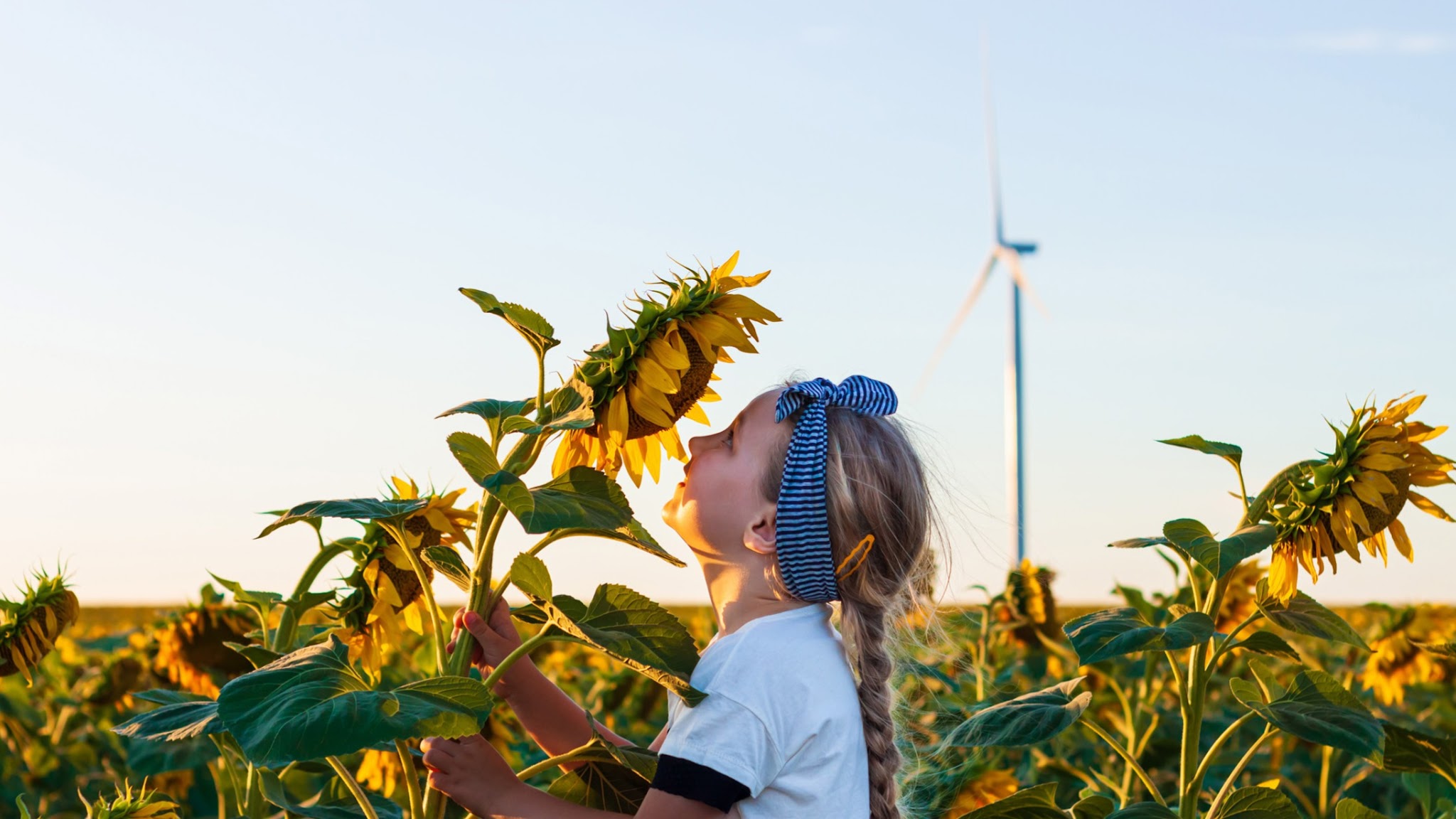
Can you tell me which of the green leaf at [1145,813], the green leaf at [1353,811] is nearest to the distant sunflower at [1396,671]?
the green leaf at [1353,811]

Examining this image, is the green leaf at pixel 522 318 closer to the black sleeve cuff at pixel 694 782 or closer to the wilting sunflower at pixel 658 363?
the wilting sunflower at pixel 658 363

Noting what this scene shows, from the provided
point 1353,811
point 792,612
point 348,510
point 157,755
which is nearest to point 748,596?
point 792,612

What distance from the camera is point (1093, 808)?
287cm

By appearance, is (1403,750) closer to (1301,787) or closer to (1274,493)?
(1274,493)

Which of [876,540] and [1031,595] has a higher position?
[876,540]

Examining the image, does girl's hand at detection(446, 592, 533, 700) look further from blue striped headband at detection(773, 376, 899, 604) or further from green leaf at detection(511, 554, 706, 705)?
blue striped headband at detection(773, 376, 899, 604)

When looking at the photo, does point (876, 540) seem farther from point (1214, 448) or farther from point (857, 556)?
point (1214, 448)

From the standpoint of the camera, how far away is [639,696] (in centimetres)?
565

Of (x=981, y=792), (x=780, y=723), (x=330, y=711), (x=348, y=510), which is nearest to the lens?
(x=330, y=711)

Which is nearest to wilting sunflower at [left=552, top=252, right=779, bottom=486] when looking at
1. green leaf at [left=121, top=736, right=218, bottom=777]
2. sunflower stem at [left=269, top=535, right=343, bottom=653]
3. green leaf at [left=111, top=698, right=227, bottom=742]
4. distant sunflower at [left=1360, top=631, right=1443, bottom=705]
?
sunflower stem at [left=269, top=535, right=343, bottom=653]

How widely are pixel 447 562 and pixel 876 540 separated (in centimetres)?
97

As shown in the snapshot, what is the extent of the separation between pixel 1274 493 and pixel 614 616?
128 centimetres

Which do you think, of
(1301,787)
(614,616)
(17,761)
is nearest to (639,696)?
(17,761)

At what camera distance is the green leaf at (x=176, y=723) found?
6.81 feet
